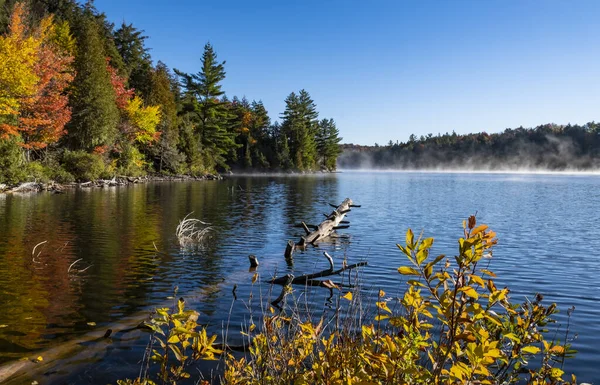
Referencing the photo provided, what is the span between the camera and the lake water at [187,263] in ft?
23.4

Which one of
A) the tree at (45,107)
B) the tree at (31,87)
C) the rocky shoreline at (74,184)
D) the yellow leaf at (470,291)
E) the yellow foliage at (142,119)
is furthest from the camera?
the yellow foliage at (142,119)

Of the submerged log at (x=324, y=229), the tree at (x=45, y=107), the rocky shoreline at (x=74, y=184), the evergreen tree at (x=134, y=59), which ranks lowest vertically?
the submerged log at (x=324, y=229)

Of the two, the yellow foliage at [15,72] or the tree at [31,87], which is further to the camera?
the tree at [31,87]

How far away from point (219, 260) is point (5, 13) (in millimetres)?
53040

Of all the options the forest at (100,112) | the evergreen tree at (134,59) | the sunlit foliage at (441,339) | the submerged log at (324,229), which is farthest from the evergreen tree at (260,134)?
the sunlit foliage at (441,339)

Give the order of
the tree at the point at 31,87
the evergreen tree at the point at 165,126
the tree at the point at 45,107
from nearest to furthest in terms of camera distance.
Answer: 1. the tree at the point at 31,87
2. the tree at the point at 45,107
3. the evergreen tree at the point at 165,126

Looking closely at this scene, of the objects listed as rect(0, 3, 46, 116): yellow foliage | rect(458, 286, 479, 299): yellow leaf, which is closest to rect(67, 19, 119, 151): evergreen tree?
rect(0, 3, 46, 116): yellow foliage

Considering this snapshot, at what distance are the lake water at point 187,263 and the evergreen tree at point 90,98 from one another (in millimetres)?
18374

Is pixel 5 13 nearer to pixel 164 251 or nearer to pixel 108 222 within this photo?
pixel 108 222

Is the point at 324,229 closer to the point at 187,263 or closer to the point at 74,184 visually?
the point at 187,263

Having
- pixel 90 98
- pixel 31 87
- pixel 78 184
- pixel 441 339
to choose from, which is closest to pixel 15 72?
pixel 31 87

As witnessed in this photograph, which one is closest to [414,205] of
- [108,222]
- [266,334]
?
[108,222]

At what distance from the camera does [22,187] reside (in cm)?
3125

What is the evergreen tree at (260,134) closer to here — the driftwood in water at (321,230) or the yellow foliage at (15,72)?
the yellow foliage at (15,72)
